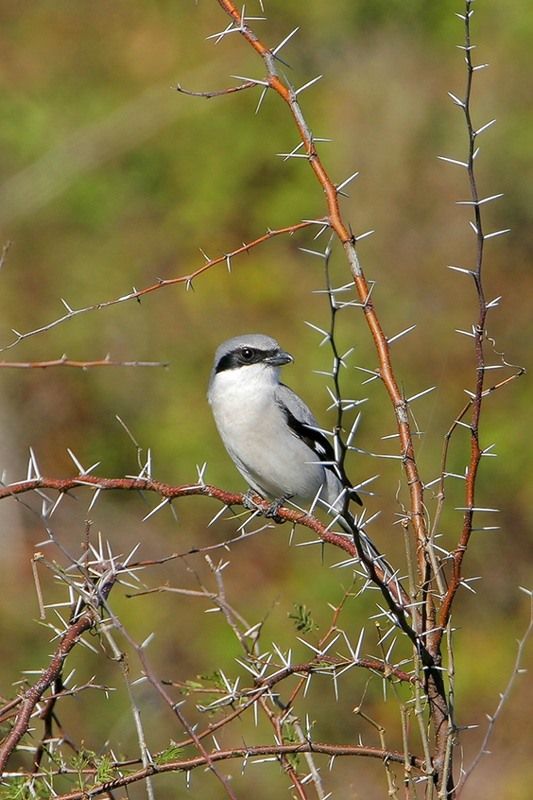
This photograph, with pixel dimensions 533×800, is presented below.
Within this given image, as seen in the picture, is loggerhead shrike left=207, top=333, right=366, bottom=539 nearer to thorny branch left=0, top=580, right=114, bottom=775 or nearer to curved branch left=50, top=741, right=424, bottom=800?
thorny branch left=0, top=580, right=114, bottom=775

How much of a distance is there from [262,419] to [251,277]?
17.7 feet

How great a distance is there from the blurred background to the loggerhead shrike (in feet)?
9.81

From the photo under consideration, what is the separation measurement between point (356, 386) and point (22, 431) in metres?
2.99

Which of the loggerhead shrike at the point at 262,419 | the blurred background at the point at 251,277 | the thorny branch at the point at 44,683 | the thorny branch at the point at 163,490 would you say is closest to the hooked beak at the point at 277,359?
the loggerhead shrike at the point at 262,419

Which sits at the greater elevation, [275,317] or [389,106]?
[389,106]

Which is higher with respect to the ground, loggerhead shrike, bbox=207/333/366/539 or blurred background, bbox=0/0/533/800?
loggerhead shrike, bbox=207/333/366/539

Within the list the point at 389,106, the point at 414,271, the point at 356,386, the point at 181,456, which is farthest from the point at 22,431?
the point at 389,106

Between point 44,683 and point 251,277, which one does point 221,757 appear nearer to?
point 44,683

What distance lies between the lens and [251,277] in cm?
1066

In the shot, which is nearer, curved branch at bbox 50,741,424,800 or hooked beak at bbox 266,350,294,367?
curved branch at bbox 50,741,424,800

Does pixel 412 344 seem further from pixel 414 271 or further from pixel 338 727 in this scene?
pixel 338 727

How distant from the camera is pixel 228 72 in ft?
36.5

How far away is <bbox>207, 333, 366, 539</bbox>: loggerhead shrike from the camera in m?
5.42

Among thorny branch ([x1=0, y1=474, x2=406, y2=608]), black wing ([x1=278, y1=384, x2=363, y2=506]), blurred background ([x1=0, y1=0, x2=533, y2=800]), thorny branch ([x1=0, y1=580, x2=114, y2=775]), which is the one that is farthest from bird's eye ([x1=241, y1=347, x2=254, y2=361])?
blurred background ([x1=0, y1=0, x2=533, y2=800])
